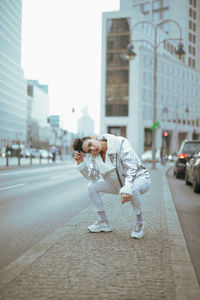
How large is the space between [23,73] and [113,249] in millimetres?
133223

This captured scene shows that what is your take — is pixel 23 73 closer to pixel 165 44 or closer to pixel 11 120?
pixel 11 120

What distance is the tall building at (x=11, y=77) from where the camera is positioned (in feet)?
346

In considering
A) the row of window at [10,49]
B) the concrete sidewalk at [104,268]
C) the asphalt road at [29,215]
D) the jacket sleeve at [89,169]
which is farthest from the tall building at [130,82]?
the concrete sidewalk at [104,268]

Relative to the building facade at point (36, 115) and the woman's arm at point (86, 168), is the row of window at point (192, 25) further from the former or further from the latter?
the woman's arm at point (86, 168)

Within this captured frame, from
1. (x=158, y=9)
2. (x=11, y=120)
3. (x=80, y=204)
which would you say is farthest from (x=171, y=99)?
(x=80, y=204)

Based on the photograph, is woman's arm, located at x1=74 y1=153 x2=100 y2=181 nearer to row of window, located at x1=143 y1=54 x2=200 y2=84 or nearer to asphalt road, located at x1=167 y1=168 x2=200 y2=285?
asphalt road, located at x1=167 y1=168 x2=200 y2=285

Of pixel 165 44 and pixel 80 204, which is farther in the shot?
pixel 165 44

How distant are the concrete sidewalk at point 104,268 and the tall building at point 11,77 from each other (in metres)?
105

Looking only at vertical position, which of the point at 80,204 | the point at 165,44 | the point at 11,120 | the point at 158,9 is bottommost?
the point at 80,204

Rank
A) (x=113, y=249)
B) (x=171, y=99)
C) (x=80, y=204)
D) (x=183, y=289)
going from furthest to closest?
(x=171, y=99)
(x=80, y=204)
(x=113, y=249)
(x=183, y=289)

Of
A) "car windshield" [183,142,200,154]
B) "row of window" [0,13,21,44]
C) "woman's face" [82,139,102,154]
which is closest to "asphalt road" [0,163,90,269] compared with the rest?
"woman's face" [82,139,102,154]

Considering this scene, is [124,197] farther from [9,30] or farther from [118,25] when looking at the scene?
[9,30]

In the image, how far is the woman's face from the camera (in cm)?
453

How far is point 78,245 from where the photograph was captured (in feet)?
14.3
